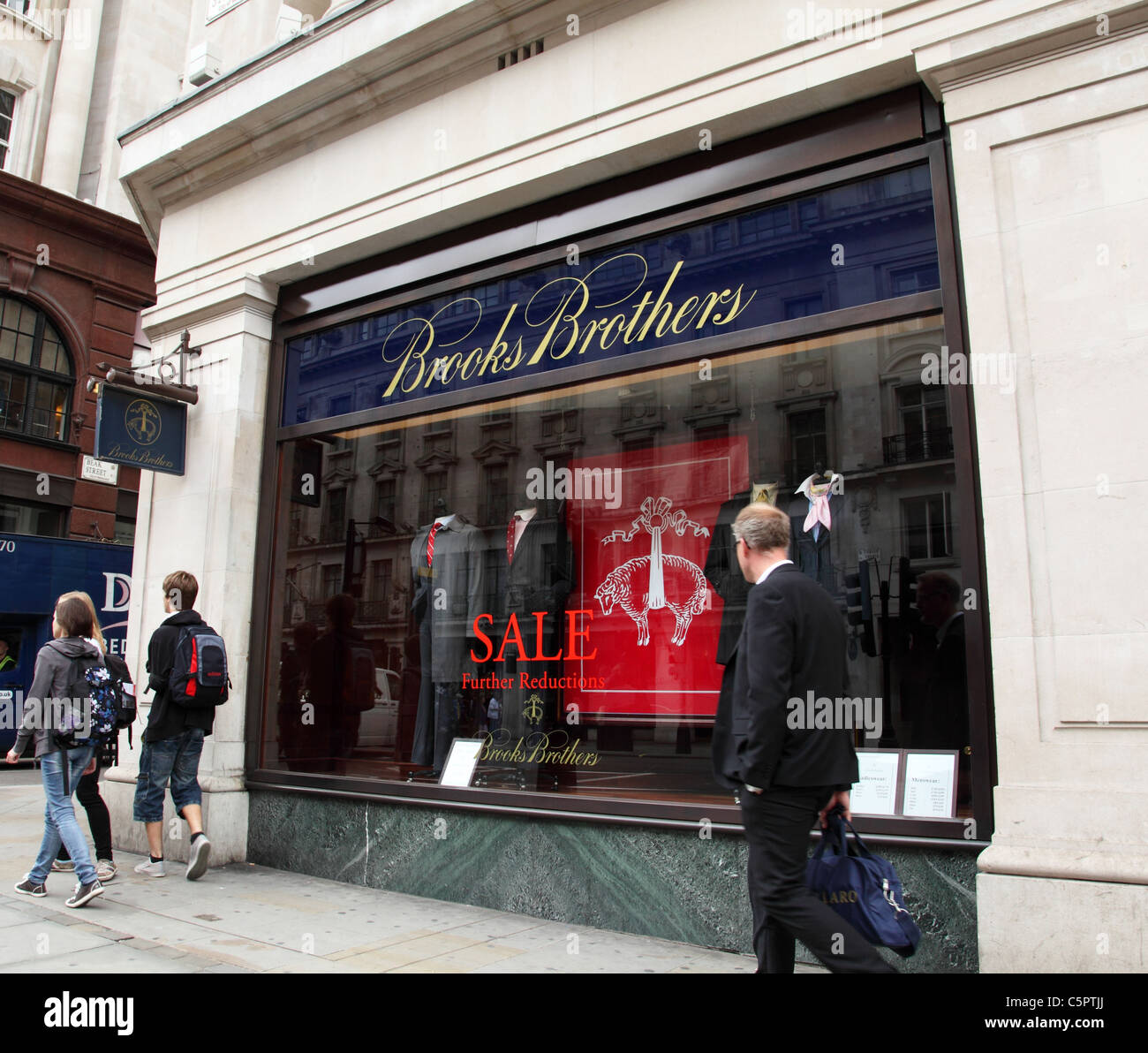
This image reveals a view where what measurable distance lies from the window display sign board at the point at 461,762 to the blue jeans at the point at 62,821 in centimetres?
236

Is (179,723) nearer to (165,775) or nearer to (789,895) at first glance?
(165,775)

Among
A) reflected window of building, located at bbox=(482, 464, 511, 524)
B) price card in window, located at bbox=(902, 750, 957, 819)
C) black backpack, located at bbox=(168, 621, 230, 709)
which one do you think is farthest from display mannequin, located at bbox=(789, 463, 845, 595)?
black backpack, located at bbox=(168, 621, 230, 709)

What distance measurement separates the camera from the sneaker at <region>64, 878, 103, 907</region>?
18.6ft

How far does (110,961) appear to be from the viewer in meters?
4.66

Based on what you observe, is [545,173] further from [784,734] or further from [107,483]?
[107,483]

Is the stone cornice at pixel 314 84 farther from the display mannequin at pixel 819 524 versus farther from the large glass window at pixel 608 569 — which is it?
the display mannequin at pixel 819 524

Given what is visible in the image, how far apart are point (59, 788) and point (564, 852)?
3.24 meters

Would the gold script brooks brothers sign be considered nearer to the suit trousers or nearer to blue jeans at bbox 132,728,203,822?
blue jeans at bbox 132,728,203,822

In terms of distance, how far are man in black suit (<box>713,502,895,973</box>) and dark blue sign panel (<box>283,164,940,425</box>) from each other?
2.49 metres

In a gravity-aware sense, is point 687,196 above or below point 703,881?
above

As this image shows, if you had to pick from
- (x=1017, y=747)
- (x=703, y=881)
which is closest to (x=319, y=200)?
(x=703, y=881)
